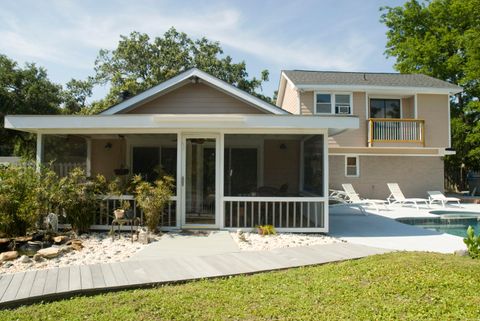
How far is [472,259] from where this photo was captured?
620 centimetres

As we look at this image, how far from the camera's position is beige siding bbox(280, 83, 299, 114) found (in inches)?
741

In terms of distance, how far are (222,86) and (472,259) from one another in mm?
7747

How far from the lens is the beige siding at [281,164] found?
9.82 meters

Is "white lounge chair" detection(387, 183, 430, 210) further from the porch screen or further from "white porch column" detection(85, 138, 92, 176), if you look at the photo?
"white porch column" detection(85, 138, 92, 176)

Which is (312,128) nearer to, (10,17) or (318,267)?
(318,267)

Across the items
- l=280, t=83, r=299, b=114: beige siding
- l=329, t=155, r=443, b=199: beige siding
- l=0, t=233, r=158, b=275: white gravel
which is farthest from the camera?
l=280, t=83, r=299, b=114: beige siding

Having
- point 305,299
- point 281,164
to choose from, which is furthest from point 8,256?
point 281,164

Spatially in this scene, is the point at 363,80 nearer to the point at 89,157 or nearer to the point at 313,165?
the point at 313,165

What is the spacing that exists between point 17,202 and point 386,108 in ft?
58.2

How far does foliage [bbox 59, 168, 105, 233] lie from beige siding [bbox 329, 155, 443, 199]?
41.8 ft

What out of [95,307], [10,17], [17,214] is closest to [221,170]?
[17,214]

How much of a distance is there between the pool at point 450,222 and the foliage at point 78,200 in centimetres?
1009

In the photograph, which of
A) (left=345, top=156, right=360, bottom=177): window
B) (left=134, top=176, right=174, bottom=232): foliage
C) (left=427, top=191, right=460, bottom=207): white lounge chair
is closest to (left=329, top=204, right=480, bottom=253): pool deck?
(left=427, top=191, right=460, bottom=207): white lounge chair

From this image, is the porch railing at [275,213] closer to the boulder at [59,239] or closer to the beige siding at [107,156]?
the boulder at [59,239]
